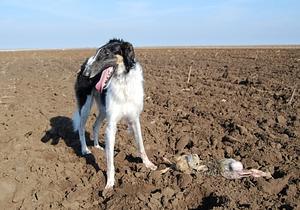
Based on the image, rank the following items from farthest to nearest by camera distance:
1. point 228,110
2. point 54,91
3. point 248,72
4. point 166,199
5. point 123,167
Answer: point 248,72, point 54,91, point 228,110, point 123,167, point 166,199

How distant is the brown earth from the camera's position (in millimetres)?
6000

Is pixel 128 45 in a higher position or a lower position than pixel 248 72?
higher

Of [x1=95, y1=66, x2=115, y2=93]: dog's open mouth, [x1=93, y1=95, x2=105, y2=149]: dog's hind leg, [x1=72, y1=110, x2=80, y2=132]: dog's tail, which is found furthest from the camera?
[x1=72, y1=110, x2=80, y2=132]: dog's tail

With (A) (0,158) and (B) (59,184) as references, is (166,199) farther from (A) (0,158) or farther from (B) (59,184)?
(A) (0,158)

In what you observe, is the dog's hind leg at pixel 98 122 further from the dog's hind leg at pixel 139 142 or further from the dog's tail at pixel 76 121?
the dog's hind leg at pixel 139 142

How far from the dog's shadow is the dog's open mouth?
1302 millimetres

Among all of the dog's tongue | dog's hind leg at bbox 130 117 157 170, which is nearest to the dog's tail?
the dog's tongue

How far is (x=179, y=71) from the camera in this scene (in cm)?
1681

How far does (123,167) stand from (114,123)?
71 cm

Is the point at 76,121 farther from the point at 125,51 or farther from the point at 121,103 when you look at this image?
the point at 125,51

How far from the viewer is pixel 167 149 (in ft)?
26.5

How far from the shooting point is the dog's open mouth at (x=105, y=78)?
6.84 m

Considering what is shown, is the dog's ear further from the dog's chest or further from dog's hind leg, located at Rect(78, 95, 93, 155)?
dog's hind leg, located at Rect(78, 95, 93, 155)

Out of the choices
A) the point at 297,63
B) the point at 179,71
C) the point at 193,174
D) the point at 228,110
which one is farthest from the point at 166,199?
the point at 297,63
